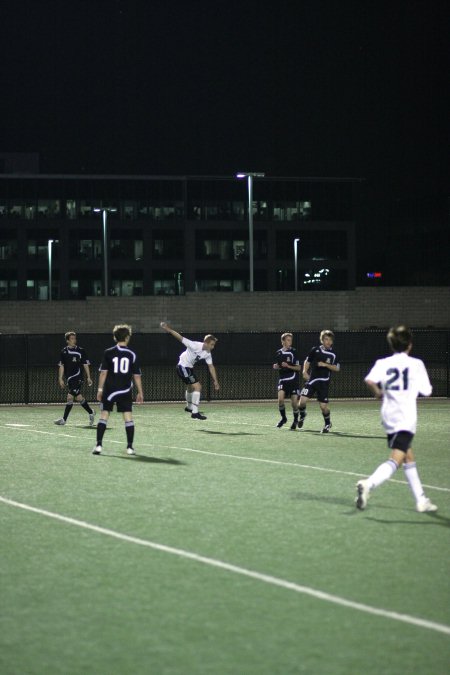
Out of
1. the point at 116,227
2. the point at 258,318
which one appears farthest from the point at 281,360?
the point at 116,227

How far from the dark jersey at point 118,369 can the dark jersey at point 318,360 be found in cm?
482

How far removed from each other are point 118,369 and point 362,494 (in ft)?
17.8

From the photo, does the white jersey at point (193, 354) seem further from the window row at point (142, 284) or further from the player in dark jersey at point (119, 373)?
the window row at point (142, 284)

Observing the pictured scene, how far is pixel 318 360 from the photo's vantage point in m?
18.6

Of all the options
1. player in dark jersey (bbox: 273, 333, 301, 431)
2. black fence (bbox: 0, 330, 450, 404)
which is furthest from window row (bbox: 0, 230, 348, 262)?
player in dark jersey (bbox: 273, 333, 301, 431)

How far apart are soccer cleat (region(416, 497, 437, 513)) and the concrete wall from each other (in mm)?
32057

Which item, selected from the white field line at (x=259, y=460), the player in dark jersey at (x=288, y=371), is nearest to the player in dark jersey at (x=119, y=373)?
the white field line at (x=259, y=460)

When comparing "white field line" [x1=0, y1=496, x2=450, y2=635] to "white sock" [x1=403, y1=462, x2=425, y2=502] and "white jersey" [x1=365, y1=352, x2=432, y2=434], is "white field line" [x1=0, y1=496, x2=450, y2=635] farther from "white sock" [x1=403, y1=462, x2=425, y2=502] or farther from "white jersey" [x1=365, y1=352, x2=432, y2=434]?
"white sock" [x1=403, y1=462, x2=425, y2=502]

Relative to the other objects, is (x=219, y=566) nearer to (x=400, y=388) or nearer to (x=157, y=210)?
(x=400, y=388)

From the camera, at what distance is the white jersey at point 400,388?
9.73 meters

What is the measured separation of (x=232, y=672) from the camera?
5.47 meters

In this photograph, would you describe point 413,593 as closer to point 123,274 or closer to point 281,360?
point 281,360

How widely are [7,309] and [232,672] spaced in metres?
38.0

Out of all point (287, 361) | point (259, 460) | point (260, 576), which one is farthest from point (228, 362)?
point (260, 576)
